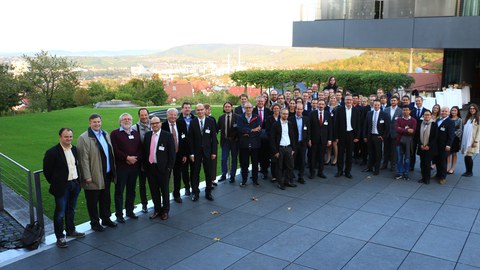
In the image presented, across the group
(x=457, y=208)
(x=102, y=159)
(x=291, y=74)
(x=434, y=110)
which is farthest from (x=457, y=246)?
(x=291, y=74)

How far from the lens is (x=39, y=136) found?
59.9 ft

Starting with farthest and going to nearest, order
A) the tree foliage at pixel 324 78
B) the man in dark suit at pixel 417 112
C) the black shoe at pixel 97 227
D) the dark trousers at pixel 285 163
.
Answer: the tree foliage at pixel 324 78 < the man in dark suit at pixel 417 112 < the dark trousers at pixel 285 163 < the black shoe at pixel 97 227

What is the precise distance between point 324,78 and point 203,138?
1993 cm

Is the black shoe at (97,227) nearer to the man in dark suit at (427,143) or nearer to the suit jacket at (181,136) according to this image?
the suit jacket at (181,136)

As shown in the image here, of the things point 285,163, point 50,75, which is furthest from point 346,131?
point 50,75

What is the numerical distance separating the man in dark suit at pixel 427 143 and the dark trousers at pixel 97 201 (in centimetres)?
680

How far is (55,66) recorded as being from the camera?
151 ft

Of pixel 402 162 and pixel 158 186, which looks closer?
pixel 158 186

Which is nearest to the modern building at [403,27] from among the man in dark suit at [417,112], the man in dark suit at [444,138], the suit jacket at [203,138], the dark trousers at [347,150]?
the man in dark suit at [417,112]

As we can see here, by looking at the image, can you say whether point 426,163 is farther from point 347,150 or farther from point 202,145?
point 202,145

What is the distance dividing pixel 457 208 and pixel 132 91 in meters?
56.7

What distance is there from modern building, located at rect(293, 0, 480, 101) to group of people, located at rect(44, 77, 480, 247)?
42.7 feet

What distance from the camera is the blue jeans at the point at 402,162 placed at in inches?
381

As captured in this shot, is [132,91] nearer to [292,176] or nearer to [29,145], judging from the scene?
[29,145]
